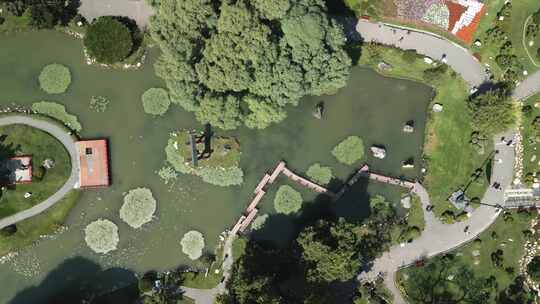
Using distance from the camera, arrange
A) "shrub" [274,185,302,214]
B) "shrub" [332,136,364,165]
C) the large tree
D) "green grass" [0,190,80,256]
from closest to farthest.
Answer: the large tree, "green grass" [0,190,80,256], "shrub" [274,185,302,214], "shrub" [332,136,364,165]

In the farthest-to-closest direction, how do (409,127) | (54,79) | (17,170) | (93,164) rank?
1. (409,127)
2. (54,79)
3. (93,164)
4. (17,170)

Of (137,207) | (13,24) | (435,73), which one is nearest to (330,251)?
(137,207)

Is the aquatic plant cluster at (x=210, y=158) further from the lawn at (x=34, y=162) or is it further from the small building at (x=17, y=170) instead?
the small building at (x=17, y=170)

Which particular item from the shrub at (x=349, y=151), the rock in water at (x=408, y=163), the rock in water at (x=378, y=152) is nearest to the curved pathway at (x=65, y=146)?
the shrub at (x=349, y=151)

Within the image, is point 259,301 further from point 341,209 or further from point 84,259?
point 84,259

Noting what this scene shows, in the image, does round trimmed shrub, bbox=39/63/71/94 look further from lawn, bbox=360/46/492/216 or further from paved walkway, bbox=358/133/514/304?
paved walkway, bbox=358/133/514/304

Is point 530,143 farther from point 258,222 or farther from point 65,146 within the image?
point 65,146

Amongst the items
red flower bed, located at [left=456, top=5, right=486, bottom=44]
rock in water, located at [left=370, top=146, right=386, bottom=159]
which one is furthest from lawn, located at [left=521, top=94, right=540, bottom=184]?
rock in water, located at [left=370, top=146, right=386, bottom=159]
